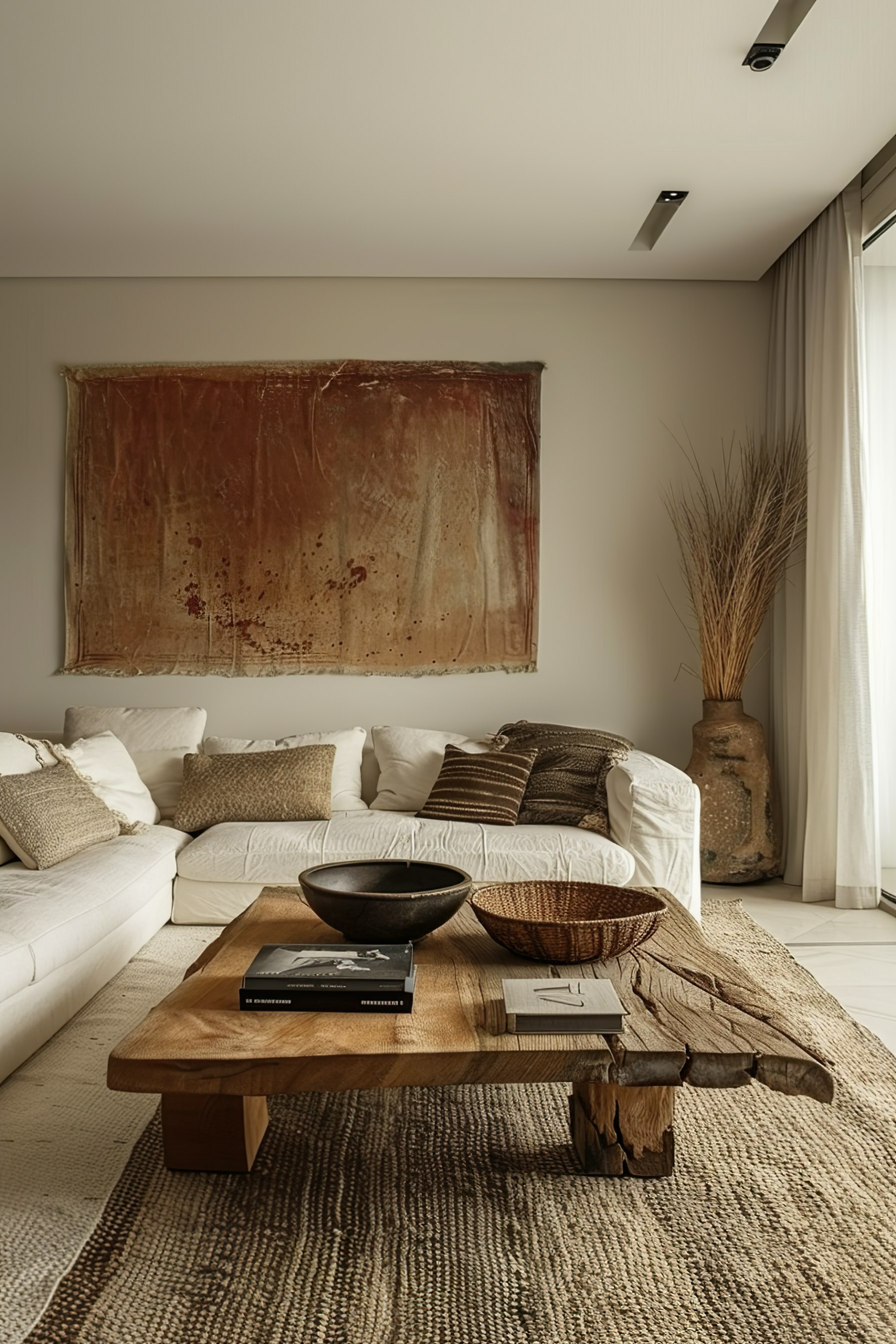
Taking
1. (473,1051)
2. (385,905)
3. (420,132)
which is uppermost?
(420,132)

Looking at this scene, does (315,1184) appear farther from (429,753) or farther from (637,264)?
(637,264)

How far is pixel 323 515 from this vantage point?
4668 mm

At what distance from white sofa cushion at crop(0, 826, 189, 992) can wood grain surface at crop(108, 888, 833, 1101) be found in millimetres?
785

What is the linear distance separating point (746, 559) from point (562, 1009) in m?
3.01

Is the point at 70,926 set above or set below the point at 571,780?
below

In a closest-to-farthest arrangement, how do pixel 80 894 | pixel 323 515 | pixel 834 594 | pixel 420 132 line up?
pixel 80 894, pixel 420 132, pixel 834 594, pixel 323 515

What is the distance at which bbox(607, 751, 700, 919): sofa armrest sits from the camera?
3.56 meters

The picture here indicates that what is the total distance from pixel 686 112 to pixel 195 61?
1.51m

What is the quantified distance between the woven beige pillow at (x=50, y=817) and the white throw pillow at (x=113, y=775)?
0.55 feet

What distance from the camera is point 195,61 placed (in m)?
2.94

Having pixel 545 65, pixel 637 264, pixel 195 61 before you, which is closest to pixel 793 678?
pixel 637 264

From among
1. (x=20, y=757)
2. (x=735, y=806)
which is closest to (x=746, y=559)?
(x=735, y=806)

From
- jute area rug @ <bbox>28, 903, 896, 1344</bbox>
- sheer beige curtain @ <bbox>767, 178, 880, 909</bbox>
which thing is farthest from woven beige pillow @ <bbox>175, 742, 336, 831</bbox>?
sheer beige curtain @ <bbox>767, 178, 880, 909</bbox>

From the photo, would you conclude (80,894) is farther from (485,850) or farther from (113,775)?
(485,850)
